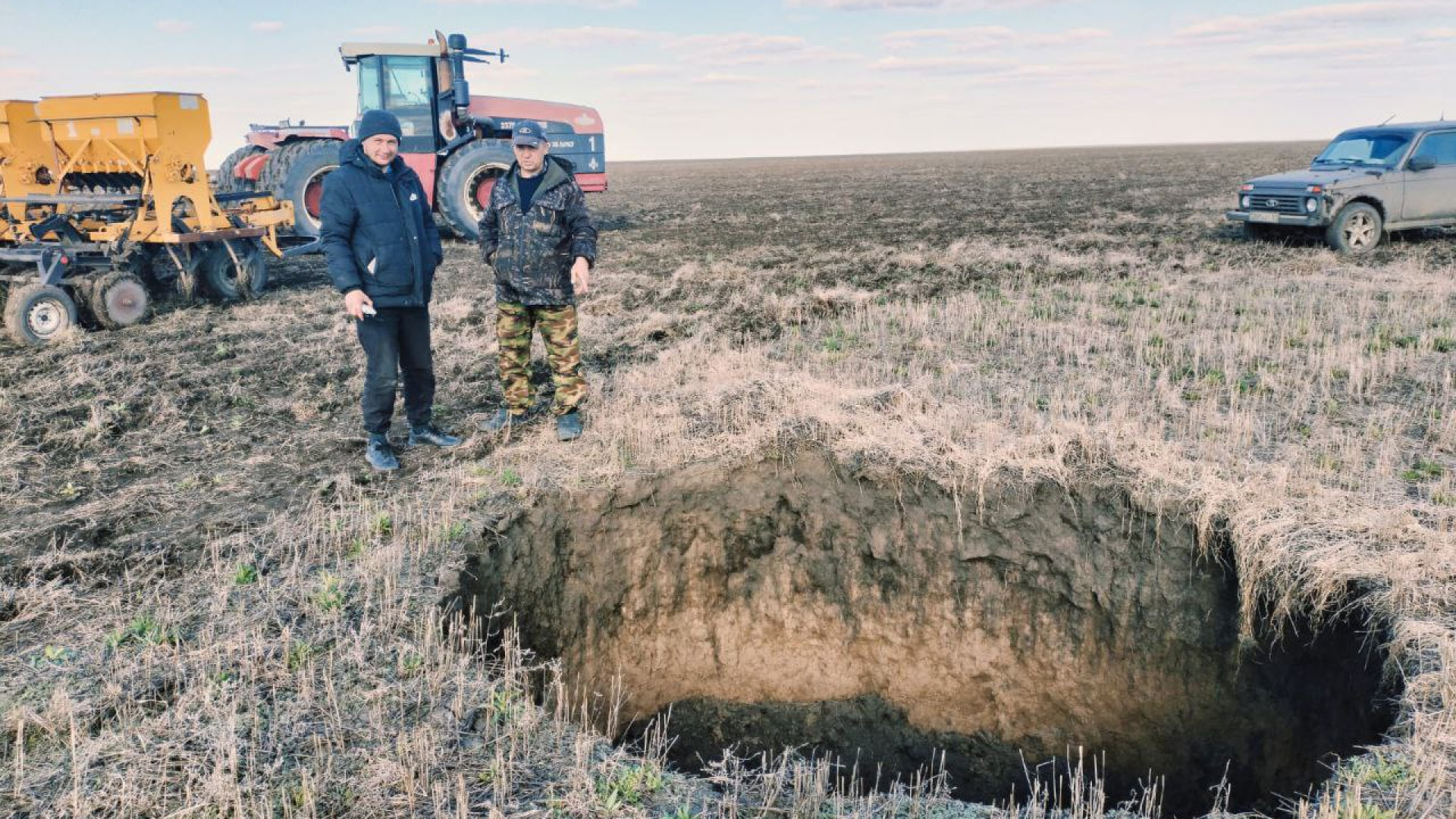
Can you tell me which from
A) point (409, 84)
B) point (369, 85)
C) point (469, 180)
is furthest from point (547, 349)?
point (369, 85)

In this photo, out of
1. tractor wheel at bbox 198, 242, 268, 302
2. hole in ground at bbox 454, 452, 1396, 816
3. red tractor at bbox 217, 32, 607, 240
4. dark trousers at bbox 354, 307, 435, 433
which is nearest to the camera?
hole in ground at bbox 454, 452, 1396, 816

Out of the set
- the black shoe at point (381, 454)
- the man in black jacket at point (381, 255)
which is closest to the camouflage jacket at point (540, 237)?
the man in black jacket at point (381, 255)

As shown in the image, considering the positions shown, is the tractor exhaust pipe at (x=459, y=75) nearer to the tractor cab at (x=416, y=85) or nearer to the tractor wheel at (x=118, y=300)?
the tractor cab at (x=416, y=85)

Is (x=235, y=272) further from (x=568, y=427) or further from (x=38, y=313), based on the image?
(x=568, y=427)

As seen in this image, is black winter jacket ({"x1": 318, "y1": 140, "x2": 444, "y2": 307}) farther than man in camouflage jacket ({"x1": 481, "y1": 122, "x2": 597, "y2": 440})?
No

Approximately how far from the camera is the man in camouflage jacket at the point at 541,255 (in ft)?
16.9

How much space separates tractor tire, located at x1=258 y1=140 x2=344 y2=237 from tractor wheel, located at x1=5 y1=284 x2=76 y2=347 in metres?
4.28

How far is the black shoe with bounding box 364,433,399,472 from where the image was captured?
516 centimetres

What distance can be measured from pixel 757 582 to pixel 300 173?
35.3 ft

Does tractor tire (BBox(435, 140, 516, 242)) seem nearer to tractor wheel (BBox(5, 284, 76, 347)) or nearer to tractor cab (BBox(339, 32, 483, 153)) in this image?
tractor cab (BBox(339, 32, 483, 153))

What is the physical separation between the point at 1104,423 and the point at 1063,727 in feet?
5.79

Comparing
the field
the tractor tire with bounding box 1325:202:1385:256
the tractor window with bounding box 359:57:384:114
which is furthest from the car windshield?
the tractor window with bounding box 359:57:384:114

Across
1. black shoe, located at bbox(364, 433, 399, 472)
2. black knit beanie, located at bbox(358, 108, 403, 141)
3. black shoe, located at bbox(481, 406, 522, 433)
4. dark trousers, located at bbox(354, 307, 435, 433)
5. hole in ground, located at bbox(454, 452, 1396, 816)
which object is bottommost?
hole in ground, located at bbox(454, 452, 1396, 816)

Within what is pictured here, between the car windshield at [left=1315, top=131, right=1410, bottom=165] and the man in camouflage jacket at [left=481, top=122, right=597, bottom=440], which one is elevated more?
the car windshield at [left=1315, top=131, right=1410, bottom=165]
